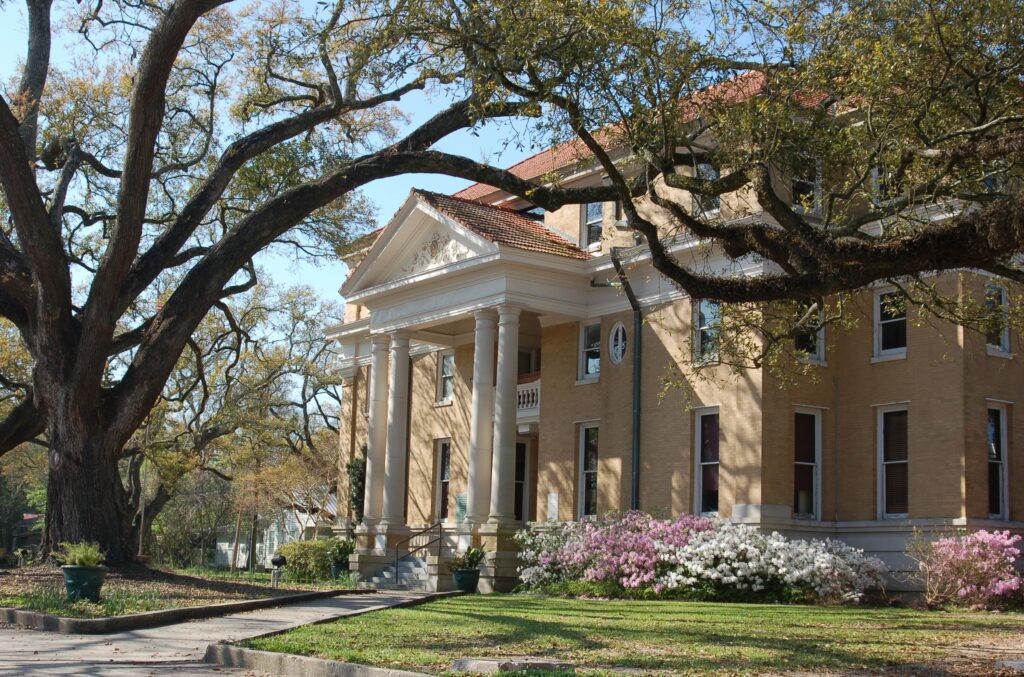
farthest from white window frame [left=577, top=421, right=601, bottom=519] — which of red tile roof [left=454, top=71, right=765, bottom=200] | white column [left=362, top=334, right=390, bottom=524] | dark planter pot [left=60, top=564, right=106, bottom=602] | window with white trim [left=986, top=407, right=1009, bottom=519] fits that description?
dark planter pot [left=60, top=564, right=106, bottom=602]

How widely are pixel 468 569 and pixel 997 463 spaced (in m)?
11.7

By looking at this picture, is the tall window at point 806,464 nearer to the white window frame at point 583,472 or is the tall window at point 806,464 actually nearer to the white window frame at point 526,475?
the white window frame at point 583,472

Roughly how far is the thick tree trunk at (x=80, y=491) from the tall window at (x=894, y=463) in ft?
50.5

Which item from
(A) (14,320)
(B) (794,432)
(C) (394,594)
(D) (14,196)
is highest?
(D) (14,196)

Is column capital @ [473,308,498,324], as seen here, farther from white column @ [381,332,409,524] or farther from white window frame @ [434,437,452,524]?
white window frame @ [434,437,452,524]

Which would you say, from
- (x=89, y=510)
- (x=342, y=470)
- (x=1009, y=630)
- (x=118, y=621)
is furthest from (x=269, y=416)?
(x=1009, y=630)

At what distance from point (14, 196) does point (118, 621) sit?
881 cm

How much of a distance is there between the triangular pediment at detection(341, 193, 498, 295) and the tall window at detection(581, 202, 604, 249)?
3379 mm

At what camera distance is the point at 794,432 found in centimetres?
2511

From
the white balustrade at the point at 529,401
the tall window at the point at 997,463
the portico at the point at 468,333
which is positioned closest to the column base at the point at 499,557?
the portico at the point at 468,333

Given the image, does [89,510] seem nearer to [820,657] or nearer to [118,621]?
[118,621]

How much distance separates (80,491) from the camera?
66.9 feet

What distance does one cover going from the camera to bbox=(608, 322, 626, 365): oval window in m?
28.5

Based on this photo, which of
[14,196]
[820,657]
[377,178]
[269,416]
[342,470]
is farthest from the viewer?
[269,416]
